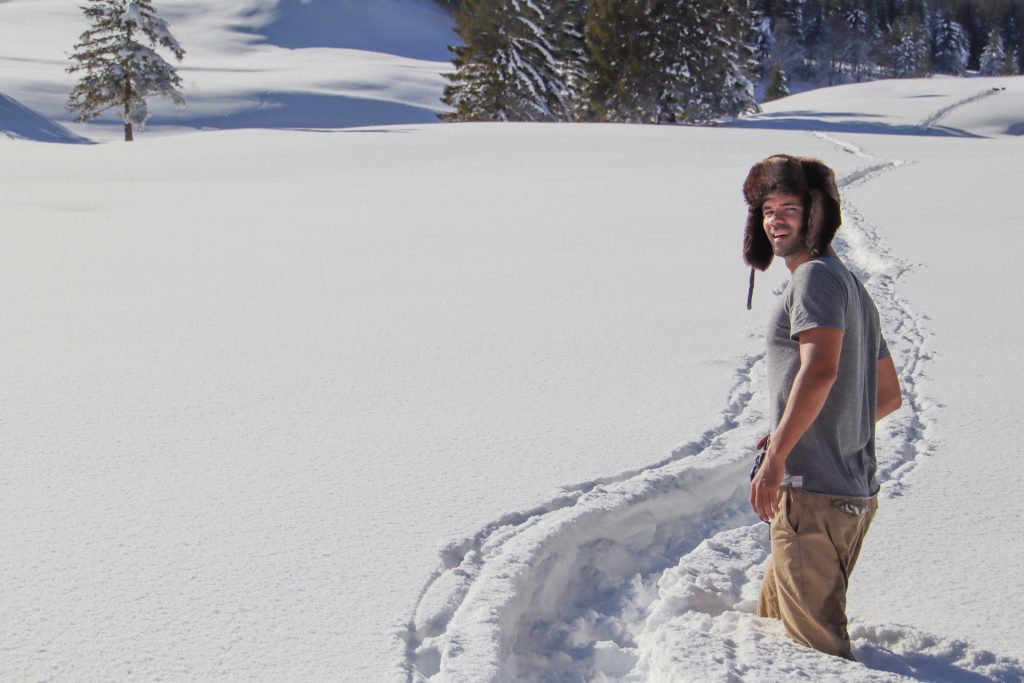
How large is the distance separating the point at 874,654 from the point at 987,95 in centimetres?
3949

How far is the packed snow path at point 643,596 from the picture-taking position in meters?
2.38

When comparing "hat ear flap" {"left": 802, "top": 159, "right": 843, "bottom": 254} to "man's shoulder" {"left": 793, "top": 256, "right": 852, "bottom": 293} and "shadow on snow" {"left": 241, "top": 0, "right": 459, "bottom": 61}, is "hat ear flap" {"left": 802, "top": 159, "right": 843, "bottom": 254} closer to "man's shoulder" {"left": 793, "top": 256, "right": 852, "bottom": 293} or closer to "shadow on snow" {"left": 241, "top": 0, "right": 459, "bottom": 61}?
"man's shoulder" {"left": 793, "top": 256, "right": 852, "bottom": 293}

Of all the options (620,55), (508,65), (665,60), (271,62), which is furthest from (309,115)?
(271,62)

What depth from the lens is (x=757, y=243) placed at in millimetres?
2484

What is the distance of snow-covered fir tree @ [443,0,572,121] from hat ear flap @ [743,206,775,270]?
31.8m

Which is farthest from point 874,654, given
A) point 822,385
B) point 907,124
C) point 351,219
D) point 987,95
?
point 987,95

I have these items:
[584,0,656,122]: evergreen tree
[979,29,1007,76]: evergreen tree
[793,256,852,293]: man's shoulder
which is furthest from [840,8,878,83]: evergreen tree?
[793,256,852,293]: man's shoulder

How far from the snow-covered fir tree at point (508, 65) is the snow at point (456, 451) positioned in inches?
958

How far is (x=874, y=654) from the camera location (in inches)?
97.0

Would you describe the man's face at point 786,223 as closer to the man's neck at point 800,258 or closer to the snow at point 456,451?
the man's neck at point 800,258

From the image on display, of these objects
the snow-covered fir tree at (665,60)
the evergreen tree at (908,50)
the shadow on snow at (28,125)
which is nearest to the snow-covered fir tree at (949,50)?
the evergreen tree at (908,50)

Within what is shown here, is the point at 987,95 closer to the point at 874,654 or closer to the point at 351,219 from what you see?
the point at 351,219

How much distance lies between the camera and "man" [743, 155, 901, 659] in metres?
2.21

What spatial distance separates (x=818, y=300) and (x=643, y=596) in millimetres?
1121
